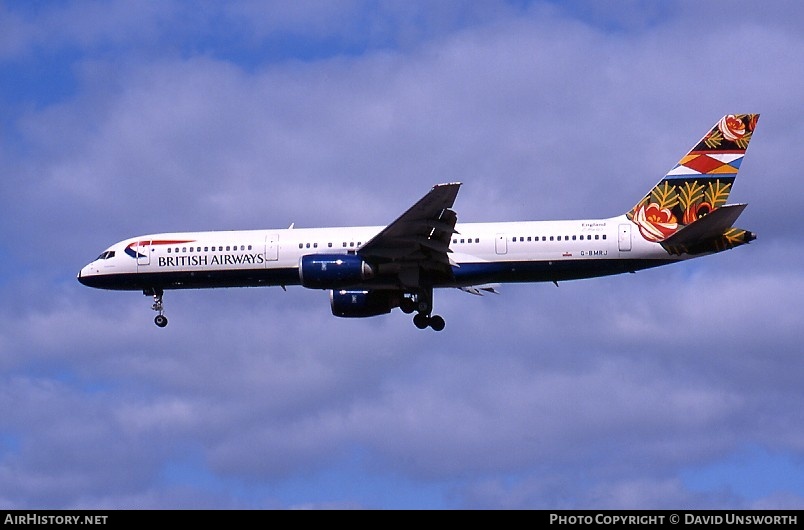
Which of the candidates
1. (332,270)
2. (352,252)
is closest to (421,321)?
(352,252)

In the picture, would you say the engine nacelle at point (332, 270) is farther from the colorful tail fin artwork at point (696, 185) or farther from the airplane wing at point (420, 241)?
the colorful tail fin artwork at point (696, 185)

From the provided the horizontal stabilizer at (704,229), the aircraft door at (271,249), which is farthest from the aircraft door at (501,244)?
the aircraft door at (271,249)

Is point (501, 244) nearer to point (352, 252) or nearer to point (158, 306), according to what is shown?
point (352, 252)

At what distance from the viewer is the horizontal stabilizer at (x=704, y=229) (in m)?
46.4

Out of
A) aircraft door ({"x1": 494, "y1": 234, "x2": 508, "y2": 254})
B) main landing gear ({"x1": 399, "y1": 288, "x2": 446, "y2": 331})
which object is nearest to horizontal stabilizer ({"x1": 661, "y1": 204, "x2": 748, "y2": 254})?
aircraft door ({"x1": 494, "y1": 234, "x2": 508, "y2": 254})

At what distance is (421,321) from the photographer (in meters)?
52.8

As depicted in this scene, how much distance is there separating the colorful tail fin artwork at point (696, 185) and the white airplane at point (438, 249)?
0.04 meters

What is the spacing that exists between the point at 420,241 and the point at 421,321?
5356mm

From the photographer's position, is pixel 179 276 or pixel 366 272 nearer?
pixel 366 272

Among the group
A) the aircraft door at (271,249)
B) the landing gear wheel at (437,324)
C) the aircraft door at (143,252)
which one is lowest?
the landing gear wheel at (437,324)

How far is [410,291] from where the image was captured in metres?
51.6
